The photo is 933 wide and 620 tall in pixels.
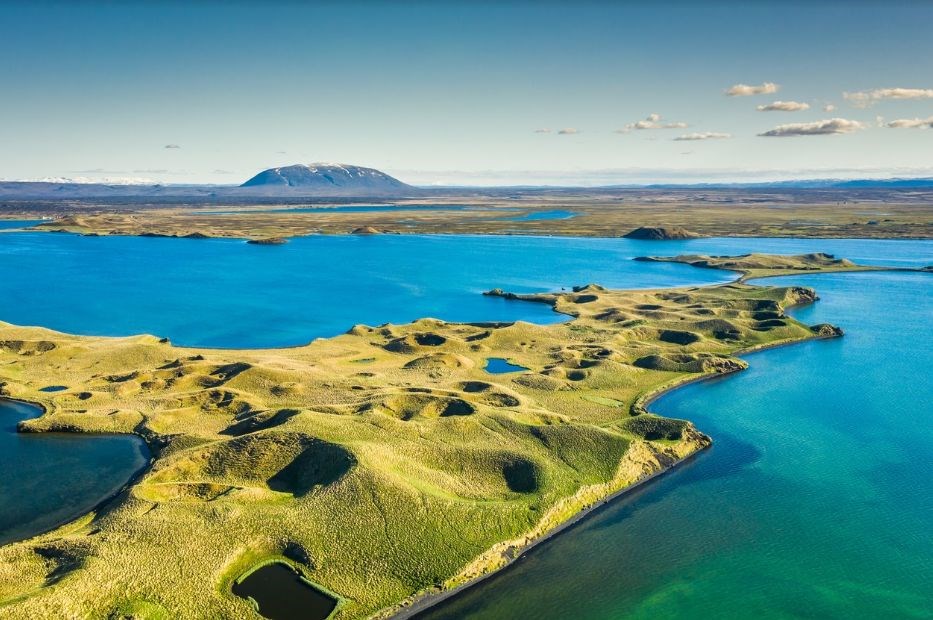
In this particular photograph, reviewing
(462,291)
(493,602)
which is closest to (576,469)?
(493,602)

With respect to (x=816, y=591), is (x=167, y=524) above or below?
above

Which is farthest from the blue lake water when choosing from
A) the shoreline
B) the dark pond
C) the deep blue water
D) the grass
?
the dark pond

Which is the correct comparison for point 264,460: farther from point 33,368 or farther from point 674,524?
point 33,368

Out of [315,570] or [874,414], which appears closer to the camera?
[315,570]

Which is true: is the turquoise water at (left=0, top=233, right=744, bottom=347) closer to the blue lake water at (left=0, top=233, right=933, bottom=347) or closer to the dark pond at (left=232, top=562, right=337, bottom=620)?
the blue lake water at (left=0, top=233, right=933, bottom=347)

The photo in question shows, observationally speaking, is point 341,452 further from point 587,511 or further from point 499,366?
point 499,366
